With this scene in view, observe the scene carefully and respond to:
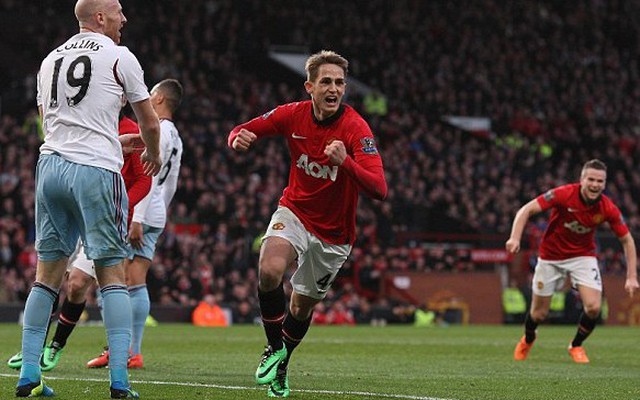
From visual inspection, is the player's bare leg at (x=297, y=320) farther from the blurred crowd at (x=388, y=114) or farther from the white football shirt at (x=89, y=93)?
the blurred crowd at (x=388, y=114)

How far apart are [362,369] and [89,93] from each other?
195 inches

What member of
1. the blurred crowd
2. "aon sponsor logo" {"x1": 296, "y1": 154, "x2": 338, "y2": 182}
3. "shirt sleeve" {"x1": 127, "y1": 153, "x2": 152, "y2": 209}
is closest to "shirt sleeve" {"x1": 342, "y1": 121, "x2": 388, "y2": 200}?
"aon sponsor logo" {"x1": 296, "y1": 154, "x2": 338, "y2": 182}

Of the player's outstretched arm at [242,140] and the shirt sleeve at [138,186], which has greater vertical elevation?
the player's outstretched arm at [242,140]

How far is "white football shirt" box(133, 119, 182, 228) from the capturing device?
10789 millimetres

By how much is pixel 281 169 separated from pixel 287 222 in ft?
71.4

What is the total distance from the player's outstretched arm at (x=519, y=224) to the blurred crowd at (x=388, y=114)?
1218 cm

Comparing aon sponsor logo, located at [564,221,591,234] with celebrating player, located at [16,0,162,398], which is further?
aon sponsor logo, located at [564,221,591,234]

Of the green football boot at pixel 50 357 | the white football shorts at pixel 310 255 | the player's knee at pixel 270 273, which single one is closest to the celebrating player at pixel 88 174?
the player's knee at pixel 270 273

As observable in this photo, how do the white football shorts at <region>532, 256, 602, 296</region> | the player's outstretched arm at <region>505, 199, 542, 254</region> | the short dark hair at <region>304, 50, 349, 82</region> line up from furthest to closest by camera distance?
the white football shorts at <region>532, 256, 602, 296</region> < the player's outstretched arm at <region>505, 199, 542, 254</region> < the short dark hair at <region>304, 50, 349, 82</region>

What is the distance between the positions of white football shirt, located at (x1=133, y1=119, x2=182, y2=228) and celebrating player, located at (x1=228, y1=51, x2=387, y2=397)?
2507 millimetres

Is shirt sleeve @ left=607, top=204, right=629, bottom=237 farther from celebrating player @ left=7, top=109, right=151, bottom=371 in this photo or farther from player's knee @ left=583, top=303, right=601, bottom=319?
celebrating player @ left=7, top=109, right=151, bottom=371

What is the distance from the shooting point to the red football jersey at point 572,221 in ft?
44.6

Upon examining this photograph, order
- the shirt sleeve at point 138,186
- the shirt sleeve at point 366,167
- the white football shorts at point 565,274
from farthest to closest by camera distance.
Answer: the white football shorts at point 565,274, the shirt sleeve at point 138,186, the shirt sleeve at point 366,167

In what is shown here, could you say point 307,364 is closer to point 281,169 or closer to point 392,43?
point 281,169
